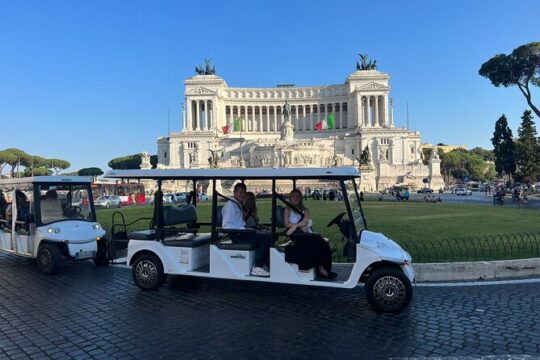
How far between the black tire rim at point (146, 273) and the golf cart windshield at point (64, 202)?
3503mm

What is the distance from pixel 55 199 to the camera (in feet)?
34.4

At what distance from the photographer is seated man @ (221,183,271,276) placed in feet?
24.3

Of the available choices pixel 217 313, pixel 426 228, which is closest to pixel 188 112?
pixel 426 228

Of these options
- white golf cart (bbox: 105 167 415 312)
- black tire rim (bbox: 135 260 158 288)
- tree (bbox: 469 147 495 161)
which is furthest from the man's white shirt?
tree (bbox: 469 147 495 161)

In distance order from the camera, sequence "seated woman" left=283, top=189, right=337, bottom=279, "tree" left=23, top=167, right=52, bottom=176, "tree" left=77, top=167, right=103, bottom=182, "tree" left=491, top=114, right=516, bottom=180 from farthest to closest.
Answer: "tree" left=77, top=167, right=103, bottom=182, "tree" left=23, top=167, right=52, bottom=176, "tree" left=491, top=114, right=516, bottom=180, "seated woman" left=283, top=189, right=337, bottom=279

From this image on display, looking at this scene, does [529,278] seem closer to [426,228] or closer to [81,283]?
[426,228]

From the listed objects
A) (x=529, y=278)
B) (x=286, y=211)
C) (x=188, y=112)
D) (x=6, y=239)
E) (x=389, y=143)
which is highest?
(x=188, y=112)

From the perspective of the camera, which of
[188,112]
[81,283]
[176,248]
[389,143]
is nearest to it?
[176,248]

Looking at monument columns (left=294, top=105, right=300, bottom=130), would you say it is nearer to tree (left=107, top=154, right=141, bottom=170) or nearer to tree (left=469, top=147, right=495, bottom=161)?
tree (left=107, top=154, right=141, bottom=170)

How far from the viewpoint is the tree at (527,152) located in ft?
159

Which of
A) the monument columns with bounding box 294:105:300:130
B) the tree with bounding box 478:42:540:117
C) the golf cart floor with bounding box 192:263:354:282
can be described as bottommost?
→ the golf cart floor with bounding box 192:263:354:282

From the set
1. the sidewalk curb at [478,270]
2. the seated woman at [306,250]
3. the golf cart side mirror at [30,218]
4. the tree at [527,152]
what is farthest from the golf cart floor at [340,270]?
the tree at [527,152]

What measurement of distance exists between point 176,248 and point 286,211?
2278 millimetres

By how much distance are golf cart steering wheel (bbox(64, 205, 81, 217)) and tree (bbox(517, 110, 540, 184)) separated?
50.5m
